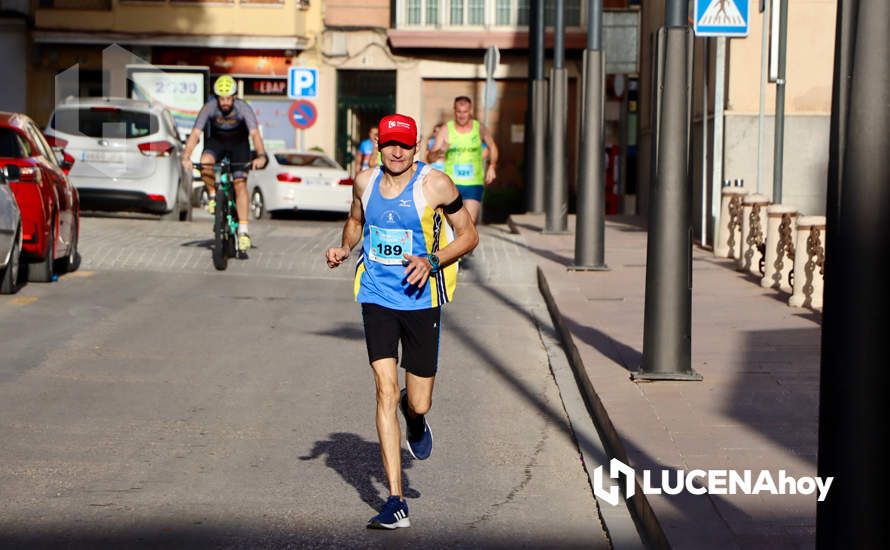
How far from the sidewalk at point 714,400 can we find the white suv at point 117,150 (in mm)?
8734

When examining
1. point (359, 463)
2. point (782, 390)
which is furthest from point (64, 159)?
point (359, 463)

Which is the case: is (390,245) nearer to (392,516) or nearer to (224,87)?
(392,516)

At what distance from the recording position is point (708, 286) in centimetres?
1555

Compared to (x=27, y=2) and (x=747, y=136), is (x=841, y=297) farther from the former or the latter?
(x=27, y=2)

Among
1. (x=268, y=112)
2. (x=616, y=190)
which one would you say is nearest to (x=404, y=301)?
(x=616, y=190)

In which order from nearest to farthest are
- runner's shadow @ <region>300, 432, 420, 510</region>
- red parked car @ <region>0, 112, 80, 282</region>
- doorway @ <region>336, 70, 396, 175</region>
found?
1. runner's shadow @ <region>300, 432, 420, 510</region>
2. red parked car @ <region>0, 112, 80, 282</region>
3. doorway @ <region>336, 70, 396, 175</region>

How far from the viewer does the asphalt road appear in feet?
22.4

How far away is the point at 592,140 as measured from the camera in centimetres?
1633

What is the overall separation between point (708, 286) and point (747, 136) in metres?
6.27

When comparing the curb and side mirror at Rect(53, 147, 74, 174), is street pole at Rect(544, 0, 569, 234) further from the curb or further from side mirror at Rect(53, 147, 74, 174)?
the curb

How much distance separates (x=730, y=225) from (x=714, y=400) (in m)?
9.81

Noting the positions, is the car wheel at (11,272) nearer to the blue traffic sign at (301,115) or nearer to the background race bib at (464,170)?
the background race bib at (464,170)

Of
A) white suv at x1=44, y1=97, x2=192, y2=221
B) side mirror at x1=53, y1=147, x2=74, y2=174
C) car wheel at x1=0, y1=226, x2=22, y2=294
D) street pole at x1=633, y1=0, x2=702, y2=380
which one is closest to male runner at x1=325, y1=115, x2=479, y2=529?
street pole at x1=633, y1=0, x2=702, y2=380

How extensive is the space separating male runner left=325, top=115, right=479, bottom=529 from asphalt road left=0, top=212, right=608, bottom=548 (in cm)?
65
